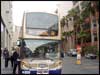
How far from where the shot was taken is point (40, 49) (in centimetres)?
1830

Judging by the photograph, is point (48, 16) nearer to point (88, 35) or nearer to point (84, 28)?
point (88, 35)

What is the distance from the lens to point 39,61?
1794 centimetres

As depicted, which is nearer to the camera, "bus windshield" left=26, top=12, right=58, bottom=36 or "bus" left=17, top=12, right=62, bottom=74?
"bus" left=17, top=12, right=62, bottom=74

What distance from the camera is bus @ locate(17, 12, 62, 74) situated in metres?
17.9

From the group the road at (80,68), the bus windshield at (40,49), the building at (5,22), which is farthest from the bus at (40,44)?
the building at (5,22)

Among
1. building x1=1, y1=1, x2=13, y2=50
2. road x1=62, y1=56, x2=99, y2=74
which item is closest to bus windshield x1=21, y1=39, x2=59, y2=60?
road x1=62, y1=56, x2=99, y2=74

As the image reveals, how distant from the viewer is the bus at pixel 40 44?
17906 millimetres

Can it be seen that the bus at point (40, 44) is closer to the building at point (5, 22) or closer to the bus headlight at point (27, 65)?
the bus headlight at point (27, 65)

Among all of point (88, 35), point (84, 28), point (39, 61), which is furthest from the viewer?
point (84, 28)

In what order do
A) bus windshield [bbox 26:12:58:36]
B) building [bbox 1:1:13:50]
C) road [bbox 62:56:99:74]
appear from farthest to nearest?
1. building [bbox 1:1:13:50]
2. road [bbox 62:56:99:74]
3. bus windshield [bbox 26:12:58:36]

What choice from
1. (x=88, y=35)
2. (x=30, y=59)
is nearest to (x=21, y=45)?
(x=30, y=59)

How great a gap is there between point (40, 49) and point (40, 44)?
1.01ft

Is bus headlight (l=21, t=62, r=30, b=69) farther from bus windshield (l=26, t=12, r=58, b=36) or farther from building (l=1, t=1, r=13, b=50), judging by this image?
building (l=1, t=1, r=13, b=50)

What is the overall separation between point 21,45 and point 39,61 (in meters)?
1.40
